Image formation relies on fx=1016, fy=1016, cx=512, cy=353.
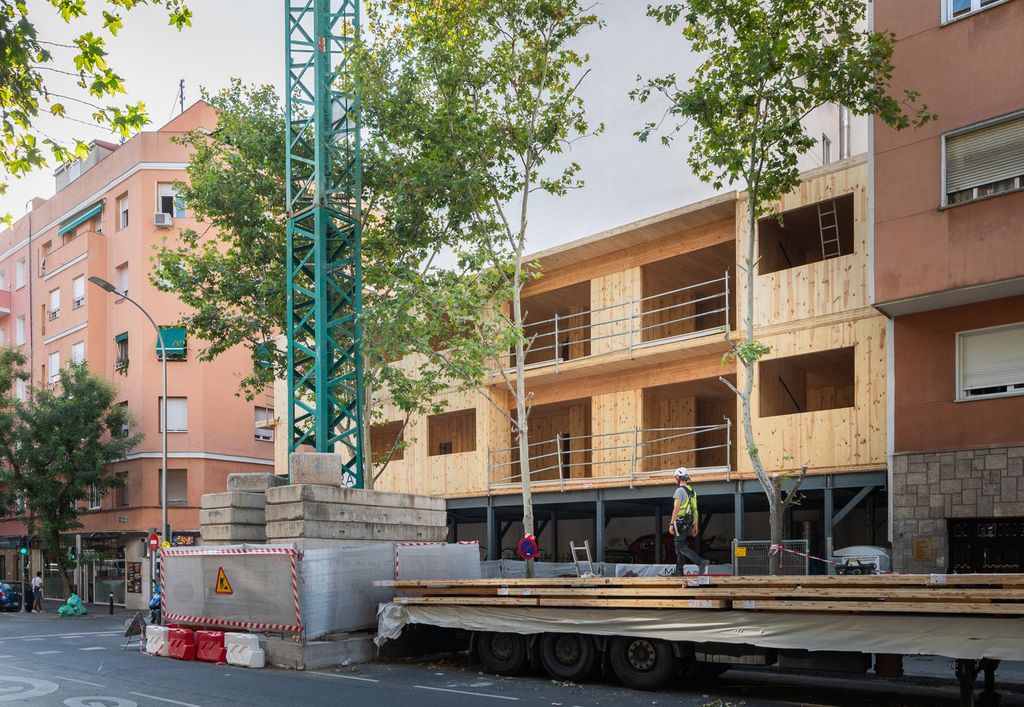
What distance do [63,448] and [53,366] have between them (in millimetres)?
10577

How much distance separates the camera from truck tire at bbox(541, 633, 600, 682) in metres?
14.2

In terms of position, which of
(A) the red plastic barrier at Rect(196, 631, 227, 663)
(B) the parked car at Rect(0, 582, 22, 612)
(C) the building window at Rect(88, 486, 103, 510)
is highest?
(A) the red plastic barrier at Rect(196, 631, 227, 663)

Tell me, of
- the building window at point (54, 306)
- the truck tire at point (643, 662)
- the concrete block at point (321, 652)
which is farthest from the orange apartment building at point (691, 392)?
the building window at point (54, 306)

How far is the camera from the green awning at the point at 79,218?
4693cm

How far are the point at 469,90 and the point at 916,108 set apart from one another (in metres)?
8.87

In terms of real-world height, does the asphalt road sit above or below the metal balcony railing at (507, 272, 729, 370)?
below

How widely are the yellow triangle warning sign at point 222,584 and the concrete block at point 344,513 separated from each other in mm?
1273

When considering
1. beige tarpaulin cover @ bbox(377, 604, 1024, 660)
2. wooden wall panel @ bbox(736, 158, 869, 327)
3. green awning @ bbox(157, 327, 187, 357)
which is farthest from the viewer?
green awning @ bbox(157, 327, 187, 357)

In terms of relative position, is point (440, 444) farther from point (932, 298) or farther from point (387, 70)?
point (932, 298)

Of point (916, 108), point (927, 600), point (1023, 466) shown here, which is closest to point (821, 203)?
point (916, 108)

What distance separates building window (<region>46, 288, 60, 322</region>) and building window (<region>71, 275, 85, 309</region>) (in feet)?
6.37

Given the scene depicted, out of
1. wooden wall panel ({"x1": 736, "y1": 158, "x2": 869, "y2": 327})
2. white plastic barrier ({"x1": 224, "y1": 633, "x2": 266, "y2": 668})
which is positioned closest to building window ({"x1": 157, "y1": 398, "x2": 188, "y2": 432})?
white plastic barrier ({"x1": 224, "y1": 633, "x2": 266, "y2": 668})

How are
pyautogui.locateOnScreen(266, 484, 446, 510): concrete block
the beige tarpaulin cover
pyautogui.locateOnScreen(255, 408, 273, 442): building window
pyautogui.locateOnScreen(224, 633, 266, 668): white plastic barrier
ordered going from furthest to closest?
pyautogui.locateOnScreen(255, 408, 273, 442): building window, pyautogui.locateOnScreen(266, 484, 446, 510): concrete block, pyautogui.locateOnScreen(224, 633, 266, 668): white plastic barrier, the beige tarpaulin cover

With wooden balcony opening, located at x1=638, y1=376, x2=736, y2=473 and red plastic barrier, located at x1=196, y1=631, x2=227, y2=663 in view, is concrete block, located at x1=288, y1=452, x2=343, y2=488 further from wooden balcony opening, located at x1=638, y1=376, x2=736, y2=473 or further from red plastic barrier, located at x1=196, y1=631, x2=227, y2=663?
wooden balcony opening, located at x1=638, y1=376, x2=736, y2=473
